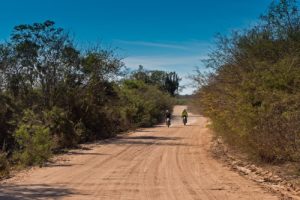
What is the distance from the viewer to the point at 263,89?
1678cm

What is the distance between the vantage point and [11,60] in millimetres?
31703

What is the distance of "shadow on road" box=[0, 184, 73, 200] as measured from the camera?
38.6ft

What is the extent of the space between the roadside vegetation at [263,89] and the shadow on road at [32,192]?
580 centimetres

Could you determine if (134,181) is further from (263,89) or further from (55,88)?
(55,88)

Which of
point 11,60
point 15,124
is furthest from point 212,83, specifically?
point 11,60

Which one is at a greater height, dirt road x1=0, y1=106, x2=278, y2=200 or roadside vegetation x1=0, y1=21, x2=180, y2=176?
roadside vegetation x1=0, y1=21, x2=180, y2=176

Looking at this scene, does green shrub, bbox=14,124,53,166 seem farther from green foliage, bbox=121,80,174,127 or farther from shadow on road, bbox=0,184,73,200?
green foliage, bbox=121,80,174,127

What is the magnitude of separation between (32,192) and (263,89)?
807cm

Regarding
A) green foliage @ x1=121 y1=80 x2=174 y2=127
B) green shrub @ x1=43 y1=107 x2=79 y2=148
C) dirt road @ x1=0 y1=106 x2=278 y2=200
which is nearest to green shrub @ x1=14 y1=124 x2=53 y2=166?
dirt road @ x1=0 y1=106 x2=278 y2=200

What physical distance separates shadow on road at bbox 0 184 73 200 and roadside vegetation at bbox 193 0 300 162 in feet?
19.0

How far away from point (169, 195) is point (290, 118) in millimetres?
4034

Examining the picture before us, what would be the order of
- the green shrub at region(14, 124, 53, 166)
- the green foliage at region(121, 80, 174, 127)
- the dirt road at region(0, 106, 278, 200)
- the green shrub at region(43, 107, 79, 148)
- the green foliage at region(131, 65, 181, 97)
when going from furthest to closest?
the green foliage at region(131, 65, 181, 97)
the green foliage at region(121, 80, 174, 127)
the green shrub at region(43, 107, 79, 148)
the green shrub at region(14, 124, 53, 166)
the dirt road at region(0, 106, 278, 200)

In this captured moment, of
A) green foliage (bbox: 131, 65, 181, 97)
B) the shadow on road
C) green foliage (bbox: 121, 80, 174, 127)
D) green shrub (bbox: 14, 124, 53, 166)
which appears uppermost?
green foliage (bbox: 131, 65, 181, 97)

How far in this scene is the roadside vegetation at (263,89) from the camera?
14773mm
